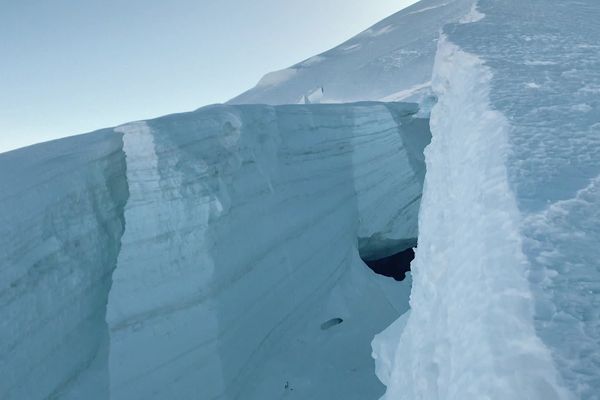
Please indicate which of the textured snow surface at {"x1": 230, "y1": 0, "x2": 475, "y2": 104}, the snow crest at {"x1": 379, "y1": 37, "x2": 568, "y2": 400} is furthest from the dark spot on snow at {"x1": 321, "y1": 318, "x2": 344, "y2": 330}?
the textured snow surface at {"x1": 230, "y1": 0, "x2": 475, "y2": 104}

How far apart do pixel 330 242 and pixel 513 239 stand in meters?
5.29

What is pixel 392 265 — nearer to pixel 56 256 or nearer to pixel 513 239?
pixel 56 256

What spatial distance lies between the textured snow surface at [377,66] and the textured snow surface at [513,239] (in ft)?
29.2

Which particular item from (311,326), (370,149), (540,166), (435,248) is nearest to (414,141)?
(370,149)

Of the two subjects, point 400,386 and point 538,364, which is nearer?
point 538,364

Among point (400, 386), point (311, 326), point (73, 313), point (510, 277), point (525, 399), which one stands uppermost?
point (510, 277)

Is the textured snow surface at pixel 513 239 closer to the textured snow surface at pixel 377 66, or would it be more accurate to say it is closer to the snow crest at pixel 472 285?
the snow crest at pixel 472 285

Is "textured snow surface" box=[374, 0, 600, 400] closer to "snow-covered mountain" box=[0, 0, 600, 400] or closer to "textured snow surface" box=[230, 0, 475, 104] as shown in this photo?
"snow-covered mountain" box=[0, 0, 600, 400]

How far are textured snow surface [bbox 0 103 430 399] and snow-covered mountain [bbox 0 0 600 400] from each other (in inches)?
0.9

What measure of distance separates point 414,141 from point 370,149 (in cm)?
179

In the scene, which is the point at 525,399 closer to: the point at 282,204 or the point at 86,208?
the point at 86,208

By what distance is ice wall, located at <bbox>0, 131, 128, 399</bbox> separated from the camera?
3531 mm

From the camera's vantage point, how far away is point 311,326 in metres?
5.95

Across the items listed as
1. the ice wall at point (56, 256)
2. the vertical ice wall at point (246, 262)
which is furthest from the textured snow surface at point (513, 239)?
the ice wall at point (56, 256)
